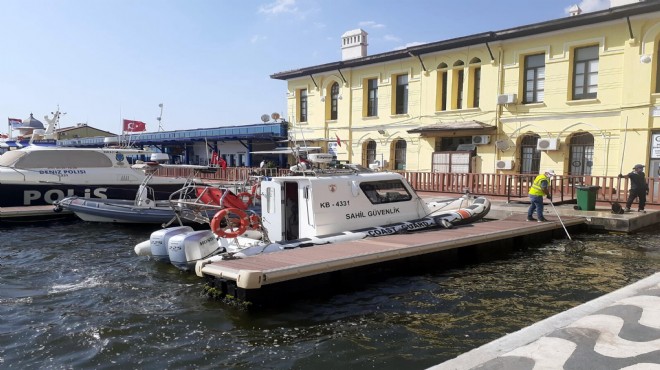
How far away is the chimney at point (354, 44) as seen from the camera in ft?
88.3

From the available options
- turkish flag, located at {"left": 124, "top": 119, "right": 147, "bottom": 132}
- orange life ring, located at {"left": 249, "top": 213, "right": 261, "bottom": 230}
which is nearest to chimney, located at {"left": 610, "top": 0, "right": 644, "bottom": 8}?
orange life ring, located at {"left": 249, "top": 213, "right": 261, "bottom": 230}

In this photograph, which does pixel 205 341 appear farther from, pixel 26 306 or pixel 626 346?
pixel 626 346

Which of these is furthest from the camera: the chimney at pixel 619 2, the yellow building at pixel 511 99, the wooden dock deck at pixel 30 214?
the chimney at pixel 619 2

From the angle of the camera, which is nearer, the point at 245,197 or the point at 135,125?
the point at 245,197

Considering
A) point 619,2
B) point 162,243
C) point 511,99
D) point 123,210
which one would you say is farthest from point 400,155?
point 162,243

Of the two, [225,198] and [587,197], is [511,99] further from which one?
[225,198]

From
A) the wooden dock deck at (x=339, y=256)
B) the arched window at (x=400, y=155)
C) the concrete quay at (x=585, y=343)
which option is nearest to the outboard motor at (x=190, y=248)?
the wooden dock deck at (x=339, y=256)

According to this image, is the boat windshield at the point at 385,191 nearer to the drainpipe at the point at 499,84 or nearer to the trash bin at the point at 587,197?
the trash bin at the point at 587,197

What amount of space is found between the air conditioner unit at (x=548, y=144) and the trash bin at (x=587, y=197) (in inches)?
204

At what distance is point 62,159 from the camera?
17.7m

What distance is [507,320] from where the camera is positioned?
22.1 feet

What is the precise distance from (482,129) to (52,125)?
72.7ft

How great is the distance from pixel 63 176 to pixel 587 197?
17.8 metres

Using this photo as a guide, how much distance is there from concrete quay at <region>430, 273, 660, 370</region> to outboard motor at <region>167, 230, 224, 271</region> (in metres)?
5.54
